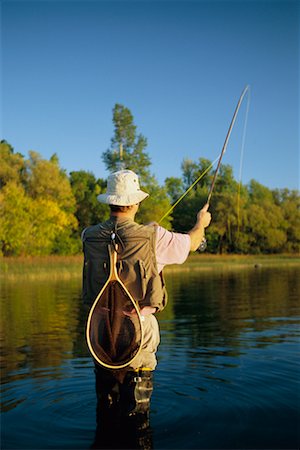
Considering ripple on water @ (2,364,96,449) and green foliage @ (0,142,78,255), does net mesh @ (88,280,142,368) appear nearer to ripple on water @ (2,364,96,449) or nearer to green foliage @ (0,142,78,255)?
ripple on water @ (2,364,96,449)

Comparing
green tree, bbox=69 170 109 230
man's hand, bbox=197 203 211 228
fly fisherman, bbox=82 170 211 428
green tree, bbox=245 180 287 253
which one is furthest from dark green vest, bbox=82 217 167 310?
green tree, bbox=245 180 287 253

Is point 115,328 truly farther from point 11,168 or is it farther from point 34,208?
point 11,168

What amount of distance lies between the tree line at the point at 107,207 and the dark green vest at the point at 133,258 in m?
31.4

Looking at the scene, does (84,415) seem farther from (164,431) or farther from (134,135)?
(134,135)

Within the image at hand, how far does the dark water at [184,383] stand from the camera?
13.2 feet

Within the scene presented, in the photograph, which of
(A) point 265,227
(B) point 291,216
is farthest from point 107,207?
(B) point 291,216

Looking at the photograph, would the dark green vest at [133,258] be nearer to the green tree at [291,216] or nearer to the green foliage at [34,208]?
the green foliage at [34,208]

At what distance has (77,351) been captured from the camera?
7.49 meters

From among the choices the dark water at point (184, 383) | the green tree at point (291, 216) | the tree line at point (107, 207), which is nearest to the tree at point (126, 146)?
the tree line at point (107, 207)

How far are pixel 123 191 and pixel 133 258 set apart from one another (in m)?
0.53

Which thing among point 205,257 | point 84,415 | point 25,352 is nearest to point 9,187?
point 205,257

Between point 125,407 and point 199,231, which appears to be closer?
point 125,407

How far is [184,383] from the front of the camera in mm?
5516

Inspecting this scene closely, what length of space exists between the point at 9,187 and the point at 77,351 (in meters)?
38.3
